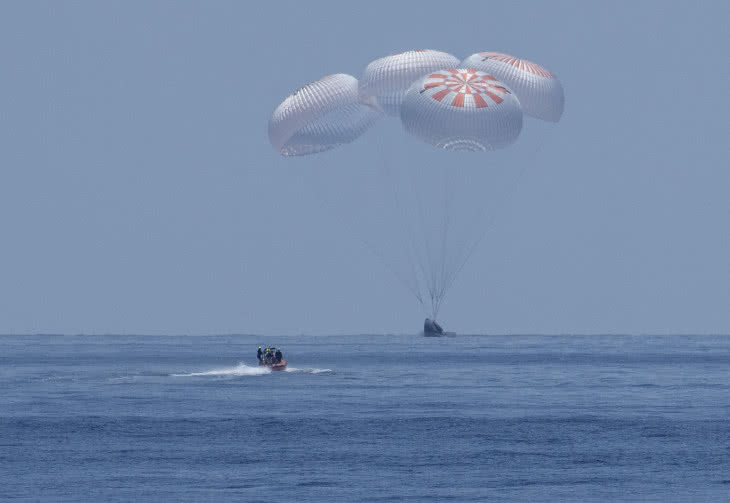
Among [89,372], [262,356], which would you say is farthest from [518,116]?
[89,372]

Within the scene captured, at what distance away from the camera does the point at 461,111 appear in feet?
174

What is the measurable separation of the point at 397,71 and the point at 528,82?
5593mm

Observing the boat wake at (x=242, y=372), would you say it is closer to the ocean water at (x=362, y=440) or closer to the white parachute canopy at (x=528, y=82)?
the ocean water at (x=362, y=440)

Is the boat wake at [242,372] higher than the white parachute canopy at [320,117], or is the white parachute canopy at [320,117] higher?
the white parachute canopy at [320,117]

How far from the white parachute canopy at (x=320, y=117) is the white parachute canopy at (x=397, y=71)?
38.7 inches

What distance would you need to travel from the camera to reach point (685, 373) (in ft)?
256

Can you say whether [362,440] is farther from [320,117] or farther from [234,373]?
[234,373]

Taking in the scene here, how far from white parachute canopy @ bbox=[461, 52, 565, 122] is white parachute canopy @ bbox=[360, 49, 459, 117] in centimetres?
158

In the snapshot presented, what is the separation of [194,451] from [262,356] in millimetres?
31974

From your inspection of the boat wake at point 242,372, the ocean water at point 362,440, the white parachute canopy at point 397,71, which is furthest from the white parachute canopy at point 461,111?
the boat wake at point 242,372

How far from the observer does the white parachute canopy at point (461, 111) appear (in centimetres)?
5303


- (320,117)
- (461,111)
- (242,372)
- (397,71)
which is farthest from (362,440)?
(242,372)

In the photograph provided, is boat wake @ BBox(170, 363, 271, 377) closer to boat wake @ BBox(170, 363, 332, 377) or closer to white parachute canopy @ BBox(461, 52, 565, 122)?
boat wake @ BBox(170, 363, 332, 377)

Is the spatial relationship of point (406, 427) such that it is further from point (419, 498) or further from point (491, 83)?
point (491, 83)
